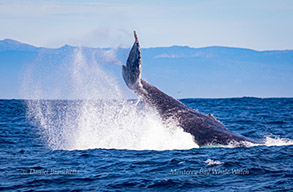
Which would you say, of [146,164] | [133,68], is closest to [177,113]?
[133,68]

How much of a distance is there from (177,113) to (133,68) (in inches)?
71.0

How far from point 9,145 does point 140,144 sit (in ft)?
14.1

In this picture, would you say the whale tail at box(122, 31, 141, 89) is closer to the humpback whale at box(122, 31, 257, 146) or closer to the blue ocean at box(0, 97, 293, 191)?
the humpback whale at box(122, 31, 257, 146)

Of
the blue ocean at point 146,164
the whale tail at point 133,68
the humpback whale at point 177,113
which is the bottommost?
the blue ocean at point 146,164

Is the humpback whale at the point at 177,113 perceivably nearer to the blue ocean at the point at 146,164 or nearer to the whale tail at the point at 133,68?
the whale tail at the point at 133,68

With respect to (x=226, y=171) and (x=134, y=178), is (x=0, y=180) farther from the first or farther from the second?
(x=226, y=171)

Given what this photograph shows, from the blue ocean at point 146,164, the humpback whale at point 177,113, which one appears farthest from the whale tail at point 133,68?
the blue ocean at point 146,164

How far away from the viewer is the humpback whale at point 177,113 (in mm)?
11062

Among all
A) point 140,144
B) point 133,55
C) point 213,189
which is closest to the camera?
point 213,189

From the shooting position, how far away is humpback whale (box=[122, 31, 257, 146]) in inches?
436

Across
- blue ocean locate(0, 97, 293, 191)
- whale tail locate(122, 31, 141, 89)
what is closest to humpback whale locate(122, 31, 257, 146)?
whale tail locate(122, 31, 141, 89)

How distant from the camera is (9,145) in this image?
523 inches

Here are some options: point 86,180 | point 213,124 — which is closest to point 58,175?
point 86,180

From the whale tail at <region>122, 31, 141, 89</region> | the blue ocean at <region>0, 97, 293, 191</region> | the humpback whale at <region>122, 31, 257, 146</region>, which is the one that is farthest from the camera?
the humpback whale at <region>122, 31, 257, 146</region>
